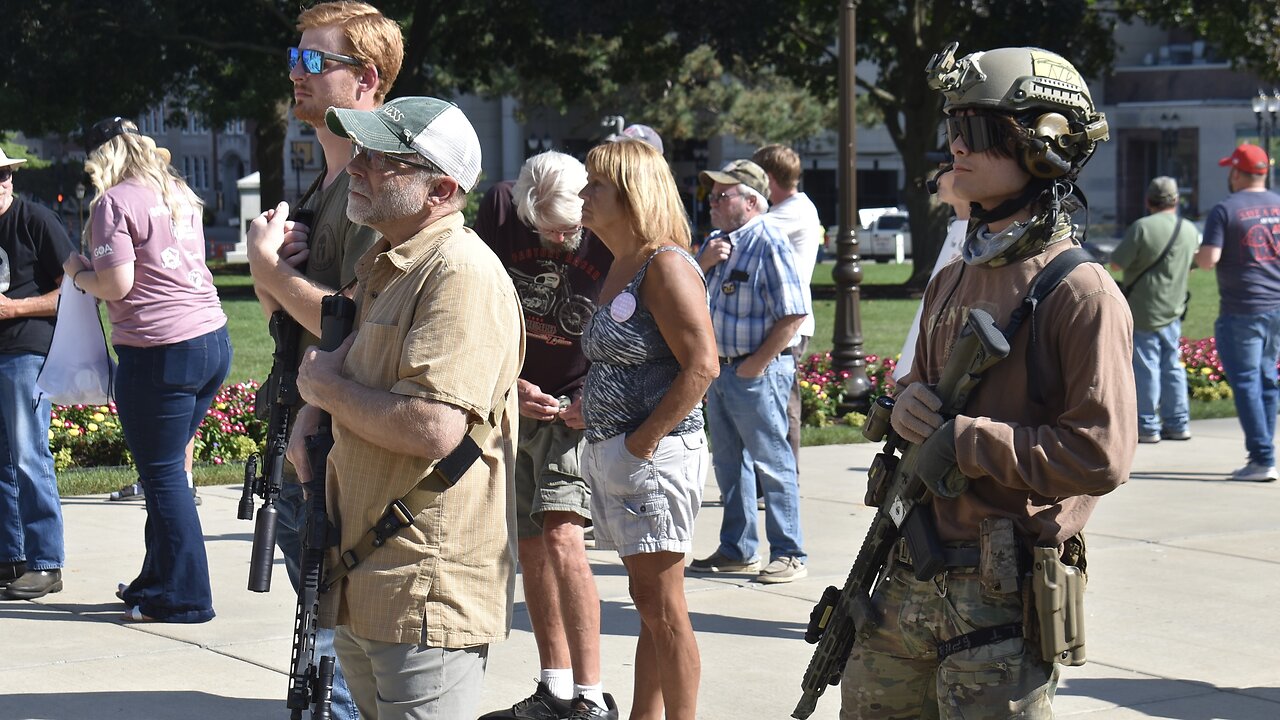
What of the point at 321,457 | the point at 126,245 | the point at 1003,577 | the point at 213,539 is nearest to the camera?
the point at 1003,577

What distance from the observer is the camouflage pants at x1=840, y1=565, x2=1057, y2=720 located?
3109mm

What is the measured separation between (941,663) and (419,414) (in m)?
1.19

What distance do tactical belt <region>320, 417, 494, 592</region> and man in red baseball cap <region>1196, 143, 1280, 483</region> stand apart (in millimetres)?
8059

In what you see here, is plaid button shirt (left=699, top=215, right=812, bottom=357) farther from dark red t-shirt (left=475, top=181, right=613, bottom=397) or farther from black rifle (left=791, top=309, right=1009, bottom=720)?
black rifle (left=791, top=309, right=1009, bottom=720)

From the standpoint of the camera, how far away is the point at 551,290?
5367 mm

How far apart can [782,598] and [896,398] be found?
12.3 feet

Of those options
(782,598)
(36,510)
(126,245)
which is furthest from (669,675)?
(36,510)

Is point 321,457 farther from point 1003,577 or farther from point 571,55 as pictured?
point 571,55

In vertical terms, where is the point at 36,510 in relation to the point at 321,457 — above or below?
below

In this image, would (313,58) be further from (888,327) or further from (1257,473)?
(888,327)

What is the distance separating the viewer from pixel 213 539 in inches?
321

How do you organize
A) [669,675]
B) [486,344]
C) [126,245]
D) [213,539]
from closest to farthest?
[486,344]
[669,675]
[126,245]
[213,539]

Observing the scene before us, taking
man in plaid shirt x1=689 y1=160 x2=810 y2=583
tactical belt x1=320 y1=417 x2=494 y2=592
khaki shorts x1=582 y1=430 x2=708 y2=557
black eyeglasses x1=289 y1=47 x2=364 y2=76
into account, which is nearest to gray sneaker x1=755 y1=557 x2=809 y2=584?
man in plaid shirt x1=689 y1=160 x2=810 y2=583

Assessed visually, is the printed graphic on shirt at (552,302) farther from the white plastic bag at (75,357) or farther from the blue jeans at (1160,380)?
the blue jeans at (1160,380)
